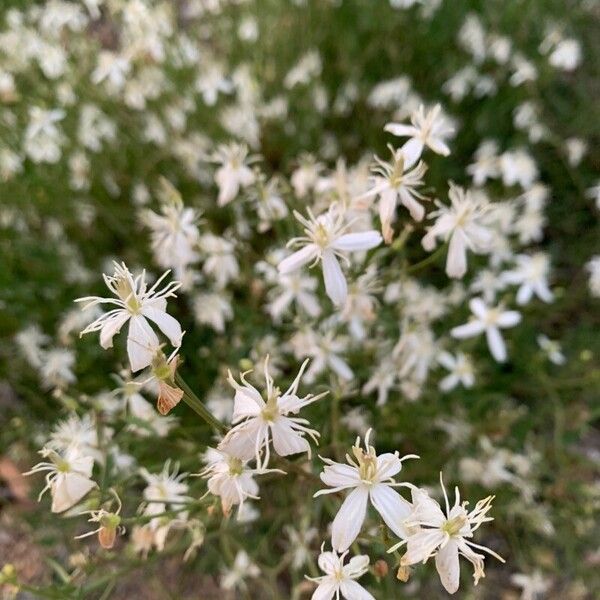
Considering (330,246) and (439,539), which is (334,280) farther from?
(439,539)

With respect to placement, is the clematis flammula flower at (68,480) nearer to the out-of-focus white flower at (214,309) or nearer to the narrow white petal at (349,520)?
the narrow white petal at (349,520)

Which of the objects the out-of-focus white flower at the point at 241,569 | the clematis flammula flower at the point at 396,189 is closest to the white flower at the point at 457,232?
the clematis flammula flower at the point at 396,189

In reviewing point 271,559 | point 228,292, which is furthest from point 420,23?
point 271,559

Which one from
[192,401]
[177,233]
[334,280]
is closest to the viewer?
[192,401]

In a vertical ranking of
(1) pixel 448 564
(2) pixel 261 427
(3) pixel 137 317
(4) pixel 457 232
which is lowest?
(1) pixel 448 564

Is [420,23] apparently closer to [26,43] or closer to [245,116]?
[245,116]

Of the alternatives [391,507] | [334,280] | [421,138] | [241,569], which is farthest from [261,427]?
[241,569]

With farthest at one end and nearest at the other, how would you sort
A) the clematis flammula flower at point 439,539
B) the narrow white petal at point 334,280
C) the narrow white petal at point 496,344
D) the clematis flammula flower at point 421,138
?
the narrow white petal at point 496,344
the clematis flammula flower at point 421,138
the narrow white petal at point 334,280
the clematis flammula flower at point 439,539
